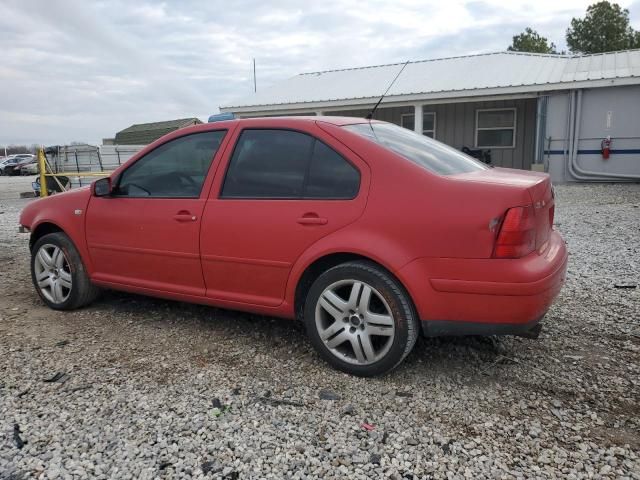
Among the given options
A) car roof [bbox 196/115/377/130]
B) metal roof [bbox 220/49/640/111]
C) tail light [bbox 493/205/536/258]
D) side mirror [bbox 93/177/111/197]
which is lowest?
tail light [bbox 493/205/536/258]

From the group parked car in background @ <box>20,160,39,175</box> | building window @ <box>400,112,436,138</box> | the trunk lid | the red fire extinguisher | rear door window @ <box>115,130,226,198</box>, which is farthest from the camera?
parked car in background @ <box>20,160,39,175</box>

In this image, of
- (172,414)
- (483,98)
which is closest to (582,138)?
(483,98)

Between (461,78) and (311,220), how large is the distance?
14.3m

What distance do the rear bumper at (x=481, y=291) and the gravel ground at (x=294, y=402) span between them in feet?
1.36

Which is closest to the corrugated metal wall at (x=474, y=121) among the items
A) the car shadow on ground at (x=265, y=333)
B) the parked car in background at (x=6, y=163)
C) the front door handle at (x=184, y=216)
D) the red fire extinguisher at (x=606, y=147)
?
the red fire extinguisher at (x=606, y=147)

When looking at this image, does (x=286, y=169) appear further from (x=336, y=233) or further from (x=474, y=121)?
(x=474, y=121)

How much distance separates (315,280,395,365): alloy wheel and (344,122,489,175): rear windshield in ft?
2.72

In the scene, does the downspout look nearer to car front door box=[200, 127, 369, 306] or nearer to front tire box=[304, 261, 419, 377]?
car front door box=[200, 127, 369, 306]

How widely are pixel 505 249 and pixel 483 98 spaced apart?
1310 cm

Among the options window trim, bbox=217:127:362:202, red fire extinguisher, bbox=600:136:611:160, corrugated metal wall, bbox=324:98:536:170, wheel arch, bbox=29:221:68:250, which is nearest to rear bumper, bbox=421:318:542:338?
window trim, bbox=217:127:362:202

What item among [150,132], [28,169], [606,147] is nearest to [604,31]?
[606,147]

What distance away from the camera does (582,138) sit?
14.0 meters

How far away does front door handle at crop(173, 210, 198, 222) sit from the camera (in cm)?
357

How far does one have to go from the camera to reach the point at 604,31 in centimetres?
2961
